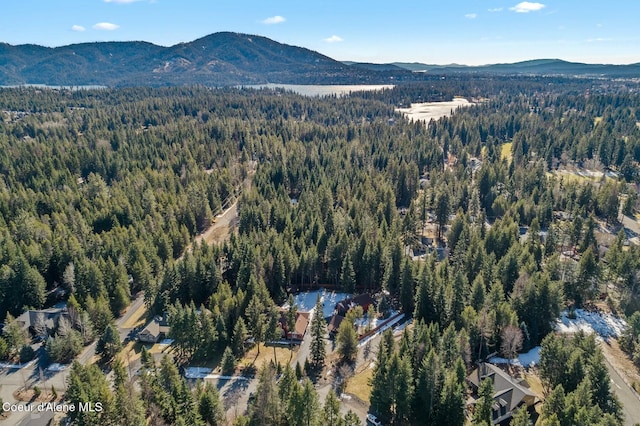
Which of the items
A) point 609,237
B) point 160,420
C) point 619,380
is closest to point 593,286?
point 619,380

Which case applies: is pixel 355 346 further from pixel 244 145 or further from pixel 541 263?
pixel 244 145

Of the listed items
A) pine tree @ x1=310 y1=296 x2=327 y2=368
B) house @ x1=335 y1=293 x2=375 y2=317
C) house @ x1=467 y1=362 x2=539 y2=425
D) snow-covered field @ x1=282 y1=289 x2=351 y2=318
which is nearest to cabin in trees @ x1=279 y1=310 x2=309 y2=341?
snow-covered field @ x1=282 y1=289 x2=351 y2=318

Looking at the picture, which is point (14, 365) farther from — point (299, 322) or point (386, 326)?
point (386, 326)

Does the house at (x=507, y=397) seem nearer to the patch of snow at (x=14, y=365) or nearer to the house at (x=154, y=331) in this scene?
the house at (x=154, y=331)

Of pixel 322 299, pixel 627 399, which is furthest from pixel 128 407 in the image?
pixel 627 399

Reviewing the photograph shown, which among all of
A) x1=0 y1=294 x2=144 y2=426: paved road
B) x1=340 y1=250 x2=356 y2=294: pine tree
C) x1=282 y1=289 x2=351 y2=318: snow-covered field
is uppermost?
x1=340 y1=250 x2=356 y2=294: pine tree

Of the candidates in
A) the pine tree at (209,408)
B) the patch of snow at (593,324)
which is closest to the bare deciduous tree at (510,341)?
the patch of snow at (593,324)

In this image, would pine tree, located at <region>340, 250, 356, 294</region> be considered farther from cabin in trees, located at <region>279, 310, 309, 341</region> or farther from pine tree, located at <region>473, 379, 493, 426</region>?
pine tree, located at <region>473, 379, 493, 426</region>
